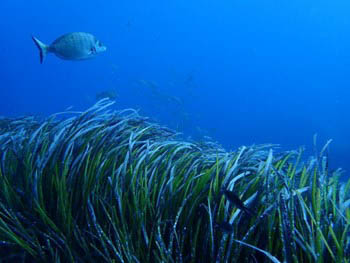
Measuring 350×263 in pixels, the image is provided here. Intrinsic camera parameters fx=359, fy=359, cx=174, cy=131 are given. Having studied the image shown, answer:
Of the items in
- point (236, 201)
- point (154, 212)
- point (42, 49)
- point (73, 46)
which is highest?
point (73, 46)

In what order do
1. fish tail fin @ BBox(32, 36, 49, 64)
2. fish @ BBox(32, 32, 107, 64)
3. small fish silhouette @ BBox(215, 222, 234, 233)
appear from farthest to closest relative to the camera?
fish @ BBox(32, 32, 107, 64), fish tail fin @ BBox(32, 36, 49, 64), small fish silhouette @ BBox(215, 222, 234, 233)

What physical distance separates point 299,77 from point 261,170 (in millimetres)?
101461

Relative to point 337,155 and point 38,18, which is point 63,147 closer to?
point 337,155

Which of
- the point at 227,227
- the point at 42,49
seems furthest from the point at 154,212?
the point at 42,49

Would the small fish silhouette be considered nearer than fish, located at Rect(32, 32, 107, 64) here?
Yes

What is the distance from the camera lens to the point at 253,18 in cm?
14300

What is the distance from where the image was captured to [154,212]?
202cm

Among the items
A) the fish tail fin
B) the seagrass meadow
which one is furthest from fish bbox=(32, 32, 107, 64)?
the seagrass meadow

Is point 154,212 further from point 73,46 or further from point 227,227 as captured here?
point 73,46

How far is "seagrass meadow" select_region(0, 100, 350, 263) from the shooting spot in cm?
167

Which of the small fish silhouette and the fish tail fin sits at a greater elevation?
the fish tail fin

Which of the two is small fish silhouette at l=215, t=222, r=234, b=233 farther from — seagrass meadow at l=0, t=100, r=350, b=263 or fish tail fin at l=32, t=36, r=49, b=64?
fish tail fin at l=32, t=36, r=49, b=64

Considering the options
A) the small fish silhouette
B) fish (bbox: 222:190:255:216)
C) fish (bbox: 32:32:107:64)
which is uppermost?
fish (bbox: 32:32:107:64)

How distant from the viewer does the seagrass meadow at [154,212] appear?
1.67m
